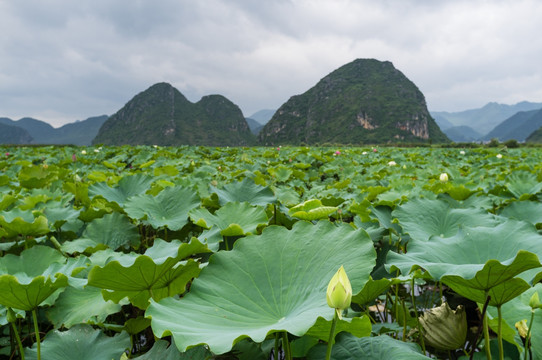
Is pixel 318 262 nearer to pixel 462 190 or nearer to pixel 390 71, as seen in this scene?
pixel 462 190

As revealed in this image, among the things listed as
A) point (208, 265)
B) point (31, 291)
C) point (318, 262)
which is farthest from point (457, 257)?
point (31, 291)

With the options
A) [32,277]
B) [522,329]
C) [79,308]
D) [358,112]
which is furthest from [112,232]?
[358,112]

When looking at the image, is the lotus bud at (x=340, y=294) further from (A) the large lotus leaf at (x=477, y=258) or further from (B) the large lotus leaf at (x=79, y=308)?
(B) the large lotus leaf at (x=79, y=308)

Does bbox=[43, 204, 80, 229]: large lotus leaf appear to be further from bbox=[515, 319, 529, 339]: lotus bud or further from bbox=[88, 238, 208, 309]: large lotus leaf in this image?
bbox=[515, 319, 529, 339]: lotus bud

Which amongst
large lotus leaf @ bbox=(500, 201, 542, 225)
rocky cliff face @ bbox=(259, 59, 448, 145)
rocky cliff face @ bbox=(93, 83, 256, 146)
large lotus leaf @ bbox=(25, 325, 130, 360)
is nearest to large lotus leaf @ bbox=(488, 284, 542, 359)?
large lotus leaf @ bbox=(500, 201, 542, 225)

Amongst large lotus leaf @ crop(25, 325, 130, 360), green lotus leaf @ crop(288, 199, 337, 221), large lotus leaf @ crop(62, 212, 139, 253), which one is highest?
green lotus leaf @ crop(288, 199, 337, 221)

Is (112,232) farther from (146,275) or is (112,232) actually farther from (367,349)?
(367,349)
